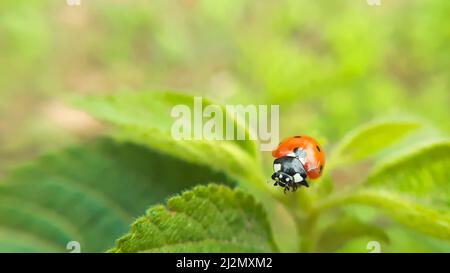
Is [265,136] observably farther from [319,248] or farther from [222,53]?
[222,53]

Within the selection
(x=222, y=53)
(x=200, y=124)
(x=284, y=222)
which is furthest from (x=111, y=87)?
(x=200, y=124)

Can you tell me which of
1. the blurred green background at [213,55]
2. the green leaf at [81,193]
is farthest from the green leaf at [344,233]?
the blurred green background at [213,55]

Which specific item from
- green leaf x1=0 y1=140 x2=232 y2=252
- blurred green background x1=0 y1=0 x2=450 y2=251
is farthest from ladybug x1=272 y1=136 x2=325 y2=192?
blurred green background x1=0 y1=0 x2=450 y2=251

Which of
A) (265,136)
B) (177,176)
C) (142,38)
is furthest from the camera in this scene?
(142,38)

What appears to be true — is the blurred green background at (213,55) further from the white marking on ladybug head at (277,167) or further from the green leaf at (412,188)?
the green leaf at (412,188)

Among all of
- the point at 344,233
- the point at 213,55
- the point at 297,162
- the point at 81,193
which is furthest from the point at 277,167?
the point at 213,55
